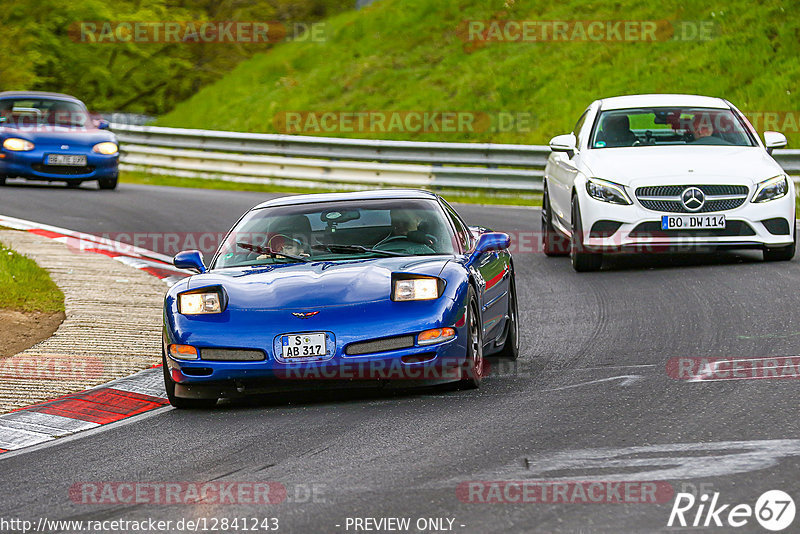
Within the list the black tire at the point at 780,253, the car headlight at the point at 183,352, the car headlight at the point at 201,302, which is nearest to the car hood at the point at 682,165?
the black tire at the point at 780,253

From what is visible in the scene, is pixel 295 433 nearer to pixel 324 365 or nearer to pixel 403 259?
pixel 324 365

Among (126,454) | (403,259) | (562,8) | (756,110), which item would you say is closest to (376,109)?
(562,8)

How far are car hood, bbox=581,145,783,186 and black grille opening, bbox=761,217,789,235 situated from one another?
15.6 inches

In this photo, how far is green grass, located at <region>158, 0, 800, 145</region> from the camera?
24.6 m

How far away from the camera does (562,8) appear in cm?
2964

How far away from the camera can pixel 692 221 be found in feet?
41.1

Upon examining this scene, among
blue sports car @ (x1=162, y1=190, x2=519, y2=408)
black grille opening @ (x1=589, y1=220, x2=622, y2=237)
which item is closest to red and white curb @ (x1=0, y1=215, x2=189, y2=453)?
blue sports car @ (x1=162, y1=190, x2=519, y2=408)

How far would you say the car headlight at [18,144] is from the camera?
22047 millimetres

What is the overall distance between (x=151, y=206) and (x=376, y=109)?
9.57 meters

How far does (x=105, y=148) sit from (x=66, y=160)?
26.3 inches

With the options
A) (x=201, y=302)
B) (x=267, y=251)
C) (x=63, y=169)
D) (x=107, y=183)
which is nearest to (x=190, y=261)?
(x=267, y=251)

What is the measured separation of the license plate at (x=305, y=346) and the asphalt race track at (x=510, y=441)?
0.32 meters

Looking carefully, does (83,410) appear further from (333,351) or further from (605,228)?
(605,228)

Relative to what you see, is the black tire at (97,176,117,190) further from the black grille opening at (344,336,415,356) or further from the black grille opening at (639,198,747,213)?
the black grille opening at (344,336,415,356)
